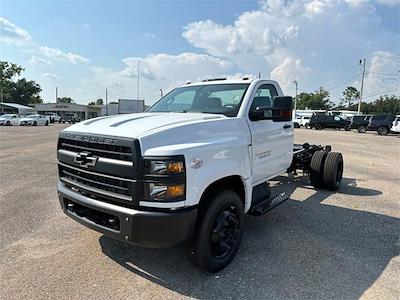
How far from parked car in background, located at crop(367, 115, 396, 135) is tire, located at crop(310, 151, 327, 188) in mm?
28328

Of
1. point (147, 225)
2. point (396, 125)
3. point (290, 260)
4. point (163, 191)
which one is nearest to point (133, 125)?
point (163, 191)

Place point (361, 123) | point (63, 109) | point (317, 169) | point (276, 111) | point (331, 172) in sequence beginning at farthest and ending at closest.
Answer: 1. point (63, 109)
2. point (361, 123)
3. point (317, 169)
4. point (331, 172)
5. point (276, 111)

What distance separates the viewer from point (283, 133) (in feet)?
16.8

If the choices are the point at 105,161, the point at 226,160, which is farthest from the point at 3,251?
the point at 226,160

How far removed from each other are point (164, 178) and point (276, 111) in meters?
1.77

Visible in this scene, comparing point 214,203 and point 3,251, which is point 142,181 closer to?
point 214,203

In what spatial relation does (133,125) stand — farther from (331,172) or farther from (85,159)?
(331,172)

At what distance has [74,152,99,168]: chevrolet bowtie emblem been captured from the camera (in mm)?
3370

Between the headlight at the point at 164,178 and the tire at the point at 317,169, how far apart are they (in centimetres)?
494

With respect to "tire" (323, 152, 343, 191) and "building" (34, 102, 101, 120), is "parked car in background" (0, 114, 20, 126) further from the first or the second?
"tire" (323, 152, 343, 191)

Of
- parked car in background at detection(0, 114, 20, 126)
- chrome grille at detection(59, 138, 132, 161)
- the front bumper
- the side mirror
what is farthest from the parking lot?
parked car in background at detection(0, 114, 20, 126)

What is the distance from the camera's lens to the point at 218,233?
11.6ft

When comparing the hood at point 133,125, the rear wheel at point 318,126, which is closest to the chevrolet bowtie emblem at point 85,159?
the hood at point 133,125

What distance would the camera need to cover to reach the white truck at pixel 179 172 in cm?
304
